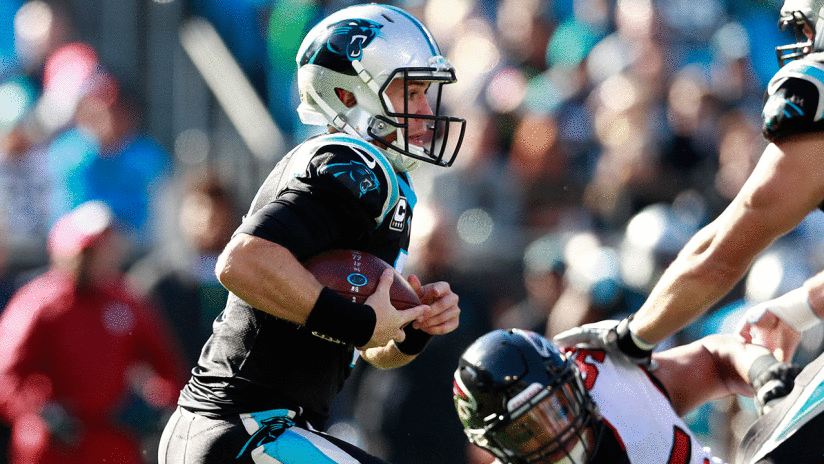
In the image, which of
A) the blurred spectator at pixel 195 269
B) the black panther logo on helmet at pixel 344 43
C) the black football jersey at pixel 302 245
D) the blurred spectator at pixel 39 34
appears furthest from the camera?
the blurred spectator at pixel 39 34

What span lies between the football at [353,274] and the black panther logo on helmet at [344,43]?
755 mm

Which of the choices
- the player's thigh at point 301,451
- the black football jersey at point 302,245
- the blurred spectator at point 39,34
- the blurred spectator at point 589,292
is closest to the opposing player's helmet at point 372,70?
the black football jersey at point 302,245

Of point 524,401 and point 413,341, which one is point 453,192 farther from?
point 524,401

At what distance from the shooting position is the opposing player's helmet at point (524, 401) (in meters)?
3.08

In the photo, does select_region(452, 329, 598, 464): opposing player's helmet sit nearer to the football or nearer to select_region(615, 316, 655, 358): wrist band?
the football

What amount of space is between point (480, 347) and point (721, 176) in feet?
15.4

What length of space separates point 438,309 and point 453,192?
4204mm

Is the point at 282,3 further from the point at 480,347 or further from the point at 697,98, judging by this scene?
the point at 480,347

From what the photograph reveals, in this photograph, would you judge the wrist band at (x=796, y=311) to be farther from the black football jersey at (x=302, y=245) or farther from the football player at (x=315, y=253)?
the black football jersey at (x=302, y=245)

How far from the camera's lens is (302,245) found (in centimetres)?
302

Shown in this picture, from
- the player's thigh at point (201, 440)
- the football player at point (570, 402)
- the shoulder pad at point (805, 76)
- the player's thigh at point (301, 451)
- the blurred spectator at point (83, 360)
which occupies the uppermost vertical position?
the shoulder pad at point (805, 76)

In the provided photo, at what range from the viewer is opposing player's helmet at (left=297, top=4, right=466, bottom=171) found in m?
3.63

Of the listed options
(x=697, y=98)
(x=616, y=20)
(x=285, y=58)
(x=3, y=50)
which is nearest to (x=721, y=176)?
(x=697, y=98)

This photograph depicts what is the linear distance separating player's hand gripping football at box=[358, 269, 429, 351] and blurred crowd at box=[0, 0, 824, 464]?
3.21 metres
